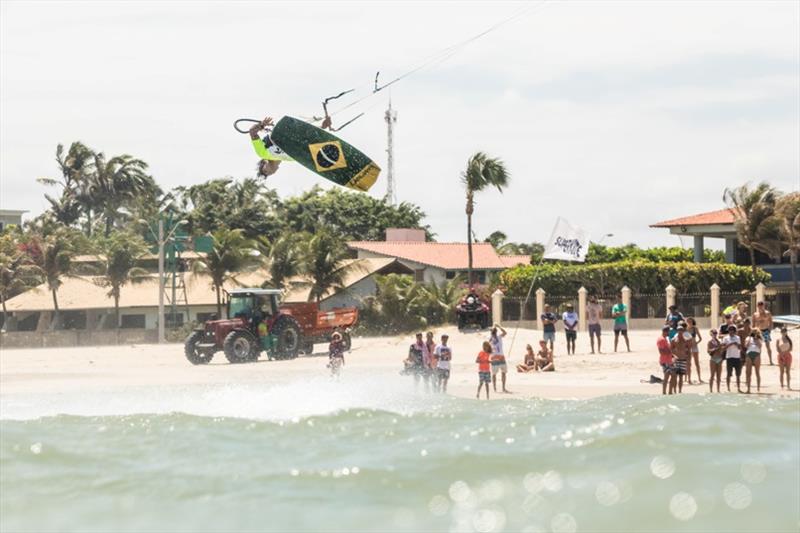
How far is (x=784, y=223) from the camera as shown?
47.2 m

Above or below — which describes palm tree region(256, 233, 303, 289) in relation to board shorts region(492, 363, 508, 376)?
above

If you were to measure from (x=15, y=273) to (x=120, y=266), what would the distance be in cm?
674

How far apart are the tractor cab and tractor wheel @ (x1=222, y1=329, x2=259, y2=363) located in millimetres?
464

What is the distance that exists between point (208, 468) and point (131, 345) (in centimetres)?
2932

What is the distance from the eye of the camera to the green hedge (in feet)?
144

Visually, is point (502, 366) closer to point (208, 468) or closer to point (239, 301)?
point (208, 468)

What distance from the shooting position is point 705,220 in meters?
53.9

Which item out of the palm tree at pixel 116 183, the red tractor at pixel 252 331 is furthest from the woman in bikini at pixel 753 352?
the palm tree at pixel 116 183

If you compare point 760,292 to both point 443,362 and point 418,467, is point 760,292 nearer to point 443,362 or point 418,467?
point 443,362

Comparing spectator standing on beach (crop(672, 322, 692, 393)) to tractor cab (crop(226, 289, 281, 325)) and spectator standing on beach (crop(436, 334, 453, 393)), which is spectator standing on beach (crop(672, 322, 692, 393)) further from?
tractor cab (crop(226, 289, 281, 325))

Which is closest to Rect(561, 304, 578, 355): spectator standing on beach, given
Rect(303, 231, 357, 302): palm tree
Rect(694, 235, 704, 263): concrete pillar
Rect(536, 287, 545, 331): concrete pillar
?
Rect(536, 287, 545, 331): concrete pillar

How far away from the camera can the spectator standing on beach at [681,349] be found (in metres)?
24.0

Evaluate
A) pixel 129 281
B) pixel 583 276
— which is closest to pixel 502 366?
pixel 583 276

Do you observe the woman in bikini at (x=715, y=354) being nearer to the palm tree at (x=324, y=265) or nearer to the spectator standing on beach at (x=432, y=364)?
the spectator standing on beach at (x=432, y=364)
